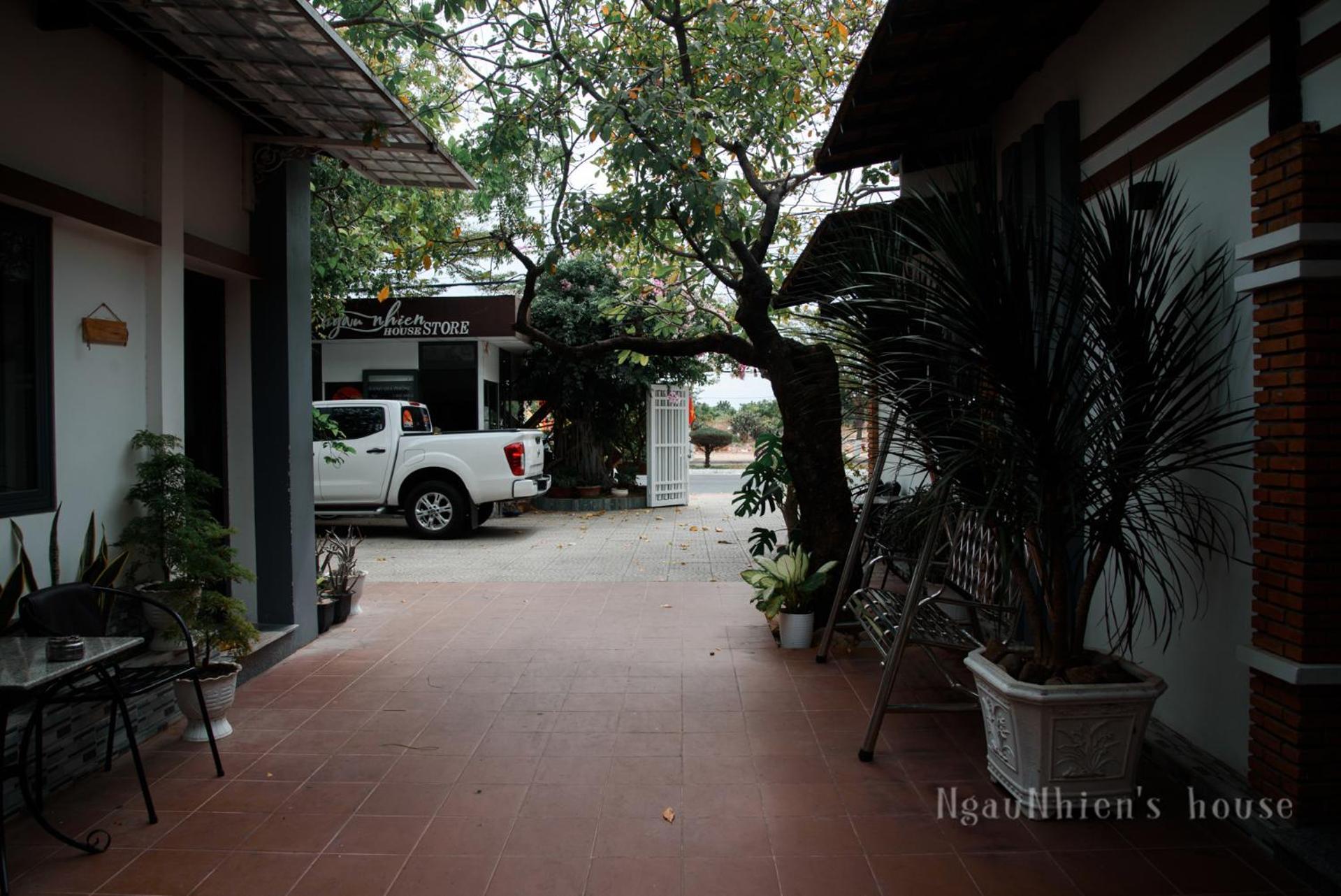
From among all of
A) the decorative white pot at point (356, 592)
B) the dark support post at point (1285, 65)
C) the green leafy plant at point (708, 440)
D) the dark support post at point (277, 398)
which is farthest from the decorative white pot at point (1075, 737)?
the green leafy plant at point (708, 440)

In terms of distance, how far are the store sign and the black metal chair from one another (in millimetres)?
10263

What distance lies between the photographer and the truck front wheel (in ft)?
37.2

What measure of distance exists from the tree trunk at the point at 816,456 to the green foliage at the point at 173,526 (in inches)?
138

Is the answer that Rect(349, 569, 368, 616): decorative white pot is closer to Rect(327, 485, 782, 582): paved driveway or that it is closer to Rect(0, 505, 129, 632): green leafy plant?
Rect(327, 485, 782, 582): paved driveway

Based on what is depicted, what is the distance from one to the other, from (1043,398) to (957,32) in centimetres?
222

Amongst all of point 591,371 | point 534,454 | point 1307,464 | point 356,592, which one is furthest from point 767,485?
point 591,371

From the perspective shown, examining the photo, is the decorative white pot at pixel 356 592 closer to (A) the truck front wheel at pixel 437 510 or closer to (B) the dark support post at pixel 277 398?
(B) the dark support post at pixel 277 398

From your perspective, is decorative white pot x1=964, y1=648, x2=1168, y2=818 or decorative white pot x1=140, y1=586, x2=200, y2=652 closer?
decorative white pot x1=964, y1=648, x2=1168, y2=818

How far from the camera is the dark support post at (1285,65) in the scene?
9.74 ft

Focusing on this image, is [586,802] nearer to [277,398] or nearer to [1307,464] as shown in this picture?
[1307,464]

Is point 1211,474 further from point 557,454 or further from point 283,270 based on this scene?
point 557,454

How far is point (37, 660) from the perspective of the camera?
308cm

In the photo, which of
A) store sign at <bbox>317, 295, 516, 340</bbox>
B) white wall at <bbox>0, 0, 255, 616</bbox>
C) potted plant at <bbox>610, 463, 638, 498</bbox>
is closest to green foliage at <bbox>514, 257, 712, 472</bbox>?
potted plant at <bbox>610, 463, 638, 498</bbox>

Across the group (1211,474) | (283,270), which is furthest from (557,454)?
(1211,474)
